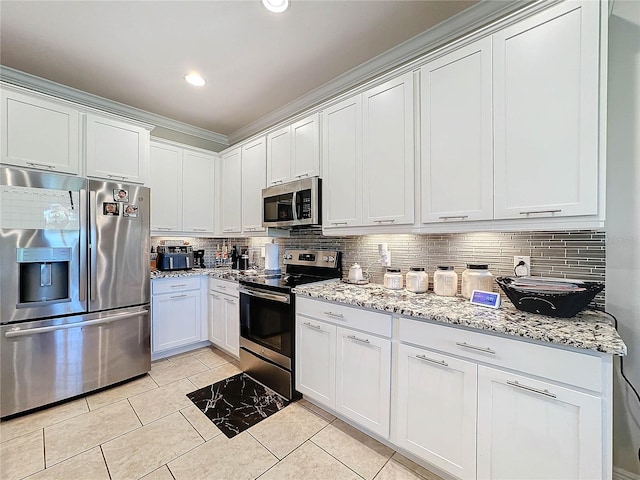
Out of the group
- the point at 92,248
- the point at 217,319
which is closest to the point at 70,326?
→ the point at 92,248

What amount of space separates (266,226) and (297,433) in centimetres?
187

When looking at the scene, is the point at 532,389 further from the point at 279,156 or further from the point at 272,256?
the point at 279,156

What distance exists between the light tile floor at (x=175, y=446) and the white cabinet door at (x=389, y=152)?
1.53 m

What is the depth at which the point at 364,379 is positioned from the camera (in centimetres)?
175

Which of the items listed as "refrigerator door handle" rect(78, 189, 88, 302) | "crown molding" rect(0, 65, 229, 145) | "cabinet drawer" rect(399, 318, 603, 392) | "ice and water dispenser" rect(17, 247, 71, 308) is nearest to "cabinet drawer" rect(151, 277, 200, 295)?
"refrigerator door handle" rect(78, 189, 88, 302)

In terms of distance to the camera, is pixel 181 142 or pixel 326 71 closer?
pixel 326 71

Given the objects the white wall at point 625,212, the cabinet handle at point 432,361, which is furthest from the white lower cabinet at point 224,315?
the white wall at point 625,212

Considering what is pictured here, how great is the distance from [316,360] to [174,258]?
2.24 meters

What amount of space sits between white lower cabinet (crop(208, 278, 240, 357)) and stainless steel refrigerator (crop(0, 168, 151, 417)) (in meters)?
0.69

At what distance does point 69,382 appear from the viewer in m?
2.22

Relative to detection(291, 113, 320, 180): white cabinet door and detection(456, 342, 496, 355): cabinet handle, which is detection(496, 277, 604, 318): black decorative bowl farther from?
detection(291, 113, 320, 180): white cabinet door

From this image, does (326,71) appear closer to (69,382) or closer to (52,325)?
(52,325)

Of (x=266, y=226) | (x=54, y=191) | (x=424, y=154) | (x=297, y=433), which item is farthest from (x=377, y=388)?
(x=54, y=191)

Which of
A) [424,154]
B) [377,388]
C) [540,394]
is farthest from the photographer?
[424,154]
